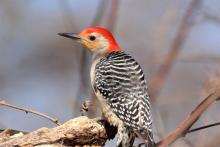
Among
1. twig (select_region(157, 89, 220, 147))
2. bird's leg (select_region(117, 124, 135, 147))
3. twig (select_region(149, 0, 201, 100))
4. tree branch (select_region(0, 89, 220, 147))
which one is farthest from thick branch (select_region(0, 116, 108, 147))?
twig (select_region(157, 89, 220, 147))

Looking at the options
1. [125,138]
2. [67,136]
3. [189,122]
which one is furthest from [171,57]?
[125,138]

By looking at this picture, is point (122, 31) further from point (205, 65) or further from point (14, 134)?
point (205, 65)

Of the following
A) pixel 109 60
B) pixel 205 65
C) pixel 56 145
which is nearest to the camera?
pixel 205 65

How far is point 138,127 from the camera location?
170 inches

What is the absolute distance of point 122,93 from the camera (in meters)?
4.73

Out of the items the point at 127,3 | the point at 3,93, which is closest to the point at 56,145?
the point at 3,93

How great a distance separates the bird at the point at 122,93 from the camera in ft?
14.5

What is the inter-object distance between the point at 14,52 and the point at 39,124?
152 centimetres

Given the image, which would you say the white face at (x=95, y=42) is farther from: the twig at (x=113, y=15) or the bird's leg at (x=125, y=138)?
the twig at (x=113, y=15)

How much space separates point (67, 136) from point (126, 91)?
2.93 ft

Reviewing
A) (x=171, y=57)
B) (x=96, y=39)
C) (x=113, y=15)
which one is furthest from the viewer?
(x=96, y=39)

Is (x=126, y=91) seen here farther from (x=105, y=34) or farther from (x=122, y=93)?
(x=105, y=34)

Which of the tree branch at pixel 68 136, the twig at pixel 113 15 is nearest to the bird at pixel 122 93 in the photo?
the tree branch at pixel 68 136

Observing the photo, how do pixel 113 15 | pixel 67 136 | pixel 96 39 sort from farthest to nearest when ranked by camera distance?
1. pixel 96 39
2. pixel 67 136
3. pixel 113 15
